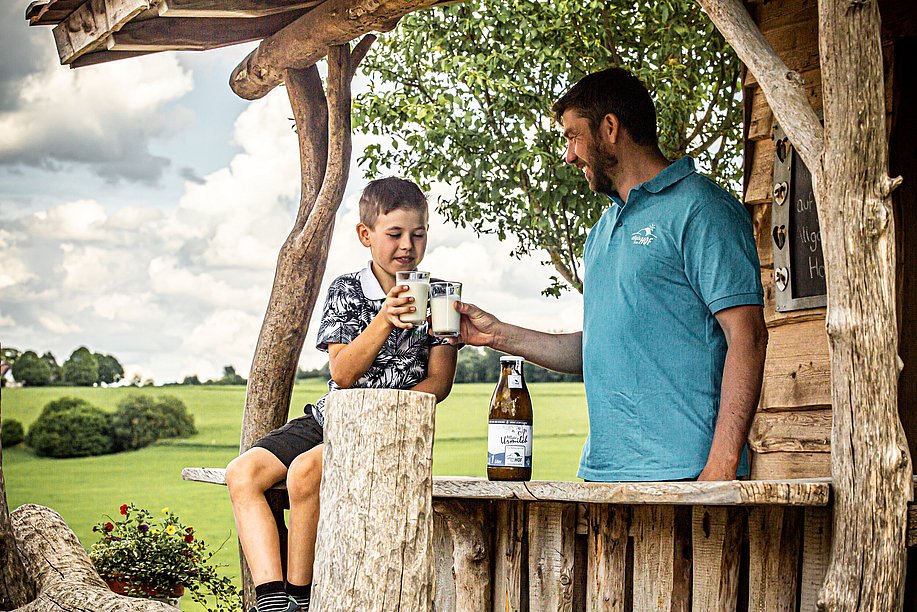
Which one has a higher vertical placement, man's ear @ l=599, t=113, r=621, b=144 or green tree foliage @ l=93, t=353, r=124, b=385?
man's ear @ l=599, t=113, r=621, b=144

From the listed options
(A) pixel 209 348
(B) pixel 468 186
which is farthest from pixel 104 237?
(B) pixel 468 186

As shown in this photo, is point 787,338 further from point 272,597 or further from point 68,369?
point 68,369

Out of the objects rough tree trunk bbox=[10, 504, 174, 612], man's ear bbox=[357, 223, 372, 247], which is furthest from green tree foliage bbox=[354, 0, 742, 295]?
rough tree trunk bbox=[10, 504, 174, 612]

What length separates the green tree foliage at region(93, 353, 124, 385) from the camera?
14969 millimetres

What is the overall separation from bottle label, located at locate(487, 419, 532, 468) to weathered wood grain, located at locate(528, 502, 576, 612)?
29 centimetres

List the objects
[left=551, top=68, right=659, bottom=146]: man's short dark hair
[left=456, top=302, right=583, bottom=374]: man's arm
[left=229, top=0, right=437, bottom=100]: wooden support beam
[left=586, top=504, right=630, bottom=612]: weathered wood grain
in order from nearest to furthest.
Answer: [left=586, top=504, right=630, bottom=612]: weathered wood grain → [left=551, top=68, right=659, bottom=146]: man's short dark hair → [left=456, top=302, right=583, bottom=374]: man's arm → [left=229, top=0, right=437, bottom=100]: wooden support beam

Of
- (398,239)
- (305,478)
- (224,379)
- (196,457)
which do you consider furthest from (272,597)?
(224,379)

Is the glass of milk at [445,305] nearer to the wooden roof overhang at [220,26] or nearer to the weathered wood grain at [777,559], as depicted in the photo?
the weathered wood grain at [777,559]

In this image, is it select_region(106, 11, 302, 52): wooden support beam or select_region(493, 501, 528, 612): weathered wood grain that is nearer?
select_region(493, 501, 528, 612): weathered wood grain

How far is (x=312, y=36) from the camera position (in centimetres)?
465

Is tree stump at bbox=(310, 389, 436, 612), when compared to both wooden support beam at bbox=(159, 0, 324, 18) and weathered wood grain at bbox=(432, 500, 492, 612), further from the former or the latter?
wooden support beam at bbox=(159, 0, 324, 18)

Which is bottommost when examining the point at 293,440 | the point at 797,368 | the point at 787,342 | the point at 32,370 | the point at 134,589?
the point at 134,589

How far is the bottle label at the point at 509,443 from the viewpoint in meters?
2.75

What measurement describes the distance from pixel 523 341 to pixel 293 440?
84cm
